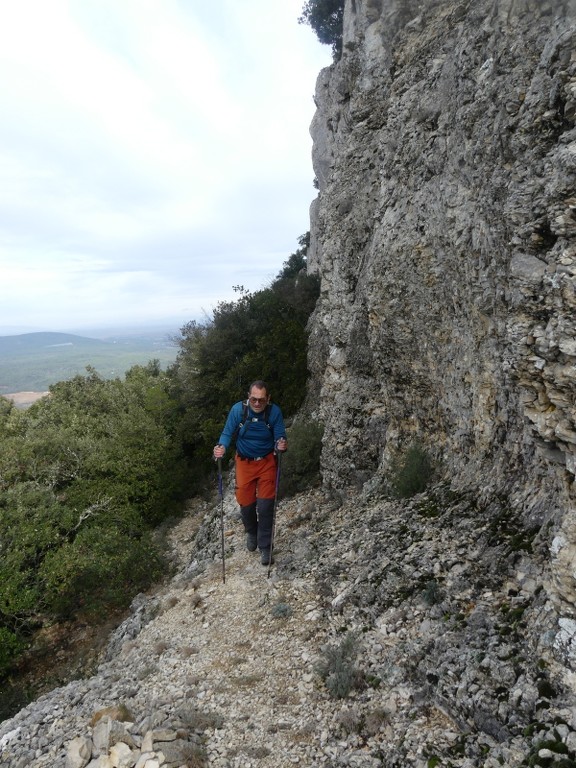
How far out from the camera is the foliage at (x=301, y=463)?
12.8m

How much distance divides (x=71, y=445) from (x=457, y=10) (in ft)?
64.7

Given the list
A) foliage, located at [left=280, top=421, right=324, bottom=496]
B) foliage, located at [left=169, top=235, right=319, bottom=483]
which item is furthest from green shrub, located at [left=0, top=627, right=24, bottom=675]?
foliage, located at [left=169, top=235, right=319, bottom=483]

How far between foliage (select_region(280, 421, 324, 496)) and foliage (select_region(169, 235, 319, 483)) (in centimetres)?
513

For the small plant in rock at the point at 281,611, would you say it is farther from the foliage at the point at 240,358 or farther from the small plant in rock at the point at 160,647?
the foliage at the point at 240,358

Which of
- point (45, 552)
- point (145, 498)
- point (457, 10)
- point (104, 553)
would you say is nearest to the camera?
point (457, 10)

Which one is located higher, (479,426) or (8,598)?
(479,426)

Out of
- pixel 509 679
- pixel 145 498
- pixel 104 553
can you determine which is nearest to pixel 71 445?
pixel 145 498

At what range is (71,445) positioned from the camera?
1905cm

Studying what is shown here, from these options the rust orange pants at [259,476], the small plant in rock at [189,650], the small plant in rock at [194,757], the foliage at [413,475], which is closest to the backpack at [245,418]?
the rust orange pants at [259,476]

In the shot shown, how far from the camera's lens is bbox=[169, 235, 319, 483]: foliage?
19156 mm

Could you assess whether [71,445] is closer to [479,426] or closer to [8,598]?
[8,598]

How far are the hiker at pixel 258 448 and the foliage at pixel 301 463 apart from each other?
144 inches

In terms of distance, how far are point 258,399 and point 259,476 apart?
1.67m

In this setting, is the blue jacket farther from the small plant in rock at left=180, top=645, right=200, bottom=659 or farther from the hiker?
the small plant in rock at left=180, top=645, right=200, bottom=659
